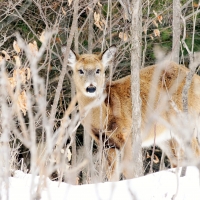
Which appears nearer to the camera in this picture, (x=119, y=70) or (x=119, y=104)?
(x=119, y=104)

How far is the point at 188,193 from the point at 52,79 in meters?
7.50

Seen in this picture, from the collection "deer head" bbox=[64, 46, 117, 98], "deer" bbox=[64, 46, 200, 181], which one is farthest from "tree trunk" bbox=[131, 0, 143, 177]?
"deer head" bbox=[64, 46, 117, 98]

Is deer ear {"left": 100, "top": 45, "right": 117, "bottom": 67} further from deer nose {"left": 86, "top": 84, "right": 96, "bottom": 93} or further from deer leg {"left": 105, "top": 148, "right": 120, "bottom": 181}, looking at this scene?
deer leg {"left": 105, "top": 148, "right": 120, "bottom": 181}

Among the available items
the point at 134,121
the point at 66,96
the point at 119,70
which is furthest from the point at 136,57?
the point at 66,96

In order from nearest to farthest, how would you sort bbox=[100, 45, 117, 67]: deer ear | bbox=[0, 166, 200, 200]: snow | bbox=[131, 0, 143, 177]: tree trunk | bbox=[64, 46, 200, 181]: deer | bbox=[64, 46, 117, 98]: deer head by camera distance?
1. bbox=[0, 166, 200, 200]: snow
2. bbox=[131, 0, 143, 177]: tree trunk
3. bbox=[64, 46, 200, 181]: deer
4. bbox=[64, 46, 117, 98]: deer head
5. bbox=[100, 45, 117, 67]: deer ear

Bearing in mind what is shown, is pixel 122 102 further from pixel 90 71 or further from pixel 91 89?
pixel 90 71

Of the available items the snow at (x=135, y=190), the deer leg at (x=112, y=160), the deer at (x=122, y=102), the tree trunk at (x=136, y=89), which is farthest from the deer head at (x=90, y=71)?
the snow at (x=135, y=190)

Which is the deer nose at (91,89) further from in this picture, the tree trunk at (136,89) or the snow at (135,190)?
the snow at (135,190)

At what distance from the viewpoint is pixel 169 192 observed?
540cm

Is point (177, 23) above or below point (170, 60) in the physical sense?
above

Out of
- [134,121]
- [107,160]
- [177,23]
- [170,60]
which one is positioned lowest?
[107,160]

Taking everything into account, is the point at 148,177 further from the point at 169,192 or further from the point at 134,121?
the point at 134,121

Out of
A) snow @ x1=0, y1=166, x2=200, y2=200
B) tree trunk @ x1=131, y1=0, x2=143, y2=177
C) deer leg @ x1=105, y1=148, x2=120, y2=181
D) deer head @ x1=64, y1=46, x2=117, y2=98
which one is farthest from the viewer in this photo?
deer head @ x1=64, y1=46, x2=117, y2=98

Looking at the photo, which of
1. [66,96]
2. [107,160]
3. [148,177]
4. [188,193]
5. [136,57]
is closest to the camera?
[188,193]
